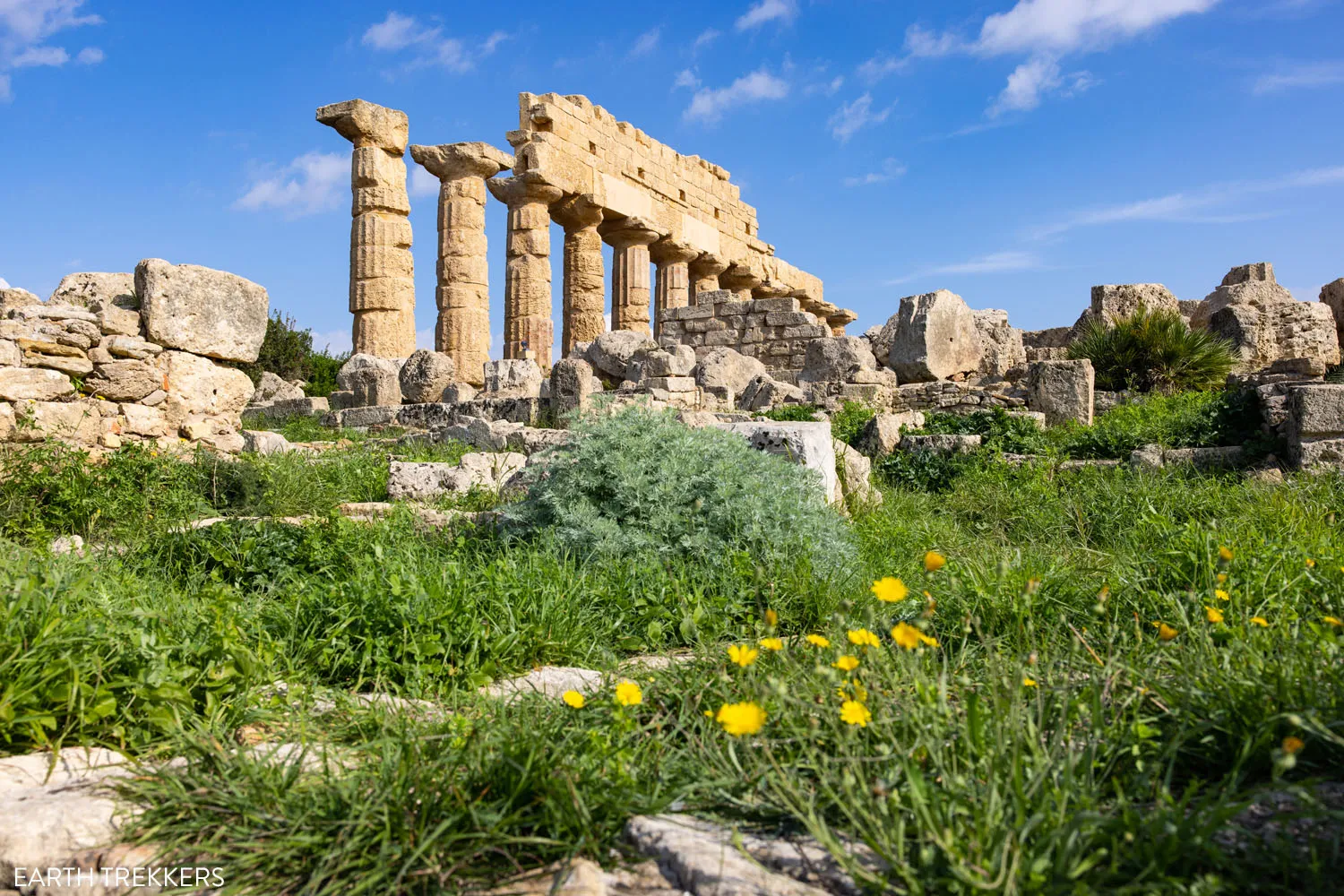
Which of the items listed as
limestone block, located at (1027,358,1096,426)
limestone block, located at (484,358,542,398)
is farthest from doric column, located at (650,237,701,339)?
limestone block, located at (1027,358,1096,426)

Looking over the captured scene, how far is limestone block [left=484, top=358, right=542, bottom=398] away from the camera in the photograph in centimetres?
1411

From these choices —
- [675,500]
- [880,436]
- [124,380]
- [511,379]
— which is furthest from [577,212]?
[675,500]

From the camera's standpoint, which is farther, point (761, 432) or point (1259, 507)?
point (761, 432)

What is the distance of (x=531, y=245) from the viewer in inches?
739

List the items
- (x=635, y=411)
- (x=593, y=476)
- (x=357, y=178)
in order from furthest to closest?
1. (x=357, y=178)
2. (x=635, y=411)
3. (x=593, y=476)

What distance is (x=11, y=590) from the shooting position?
288cm

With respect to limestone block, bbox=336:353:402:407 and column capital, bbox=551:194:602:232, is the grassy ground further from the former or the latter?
column capital, bbox=551:194:602:232

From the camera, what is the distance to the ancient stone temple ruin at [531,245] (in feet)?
58.0

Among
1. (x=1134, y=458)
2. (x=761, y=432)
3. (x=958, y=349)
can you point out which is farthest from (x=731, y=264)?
(x=761, y=432)

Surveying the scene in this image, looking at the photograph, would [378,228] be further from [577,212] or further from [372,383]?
[372,383]

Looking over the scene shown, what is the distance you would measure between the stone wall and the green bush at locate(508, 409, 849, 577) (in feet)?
14.7

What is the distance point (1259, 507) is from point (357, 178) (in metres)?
16.8

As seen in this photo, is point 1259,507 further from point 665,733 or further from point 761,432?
point 665,733

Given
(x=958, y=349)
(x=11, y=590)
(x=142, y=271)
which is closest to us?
(x=11, y=590)
